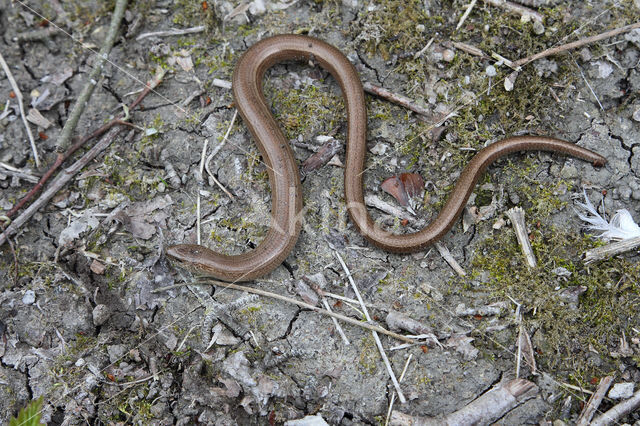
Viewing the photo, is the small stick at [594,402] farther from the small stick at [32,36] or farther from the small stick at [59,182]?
the small stick at [32,36]

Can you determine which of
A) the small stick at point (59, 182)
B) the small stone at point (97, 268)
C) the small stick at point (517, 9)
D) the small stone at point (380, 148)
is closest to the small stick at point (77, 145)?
the small stick at point (59, 182)

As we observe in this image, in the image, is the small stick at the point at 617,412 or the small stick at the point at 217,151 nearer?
the small stick at the point at 617,412

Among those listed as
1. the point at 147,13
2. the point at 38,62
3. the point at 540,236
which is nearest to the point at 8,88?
the point at 38,62

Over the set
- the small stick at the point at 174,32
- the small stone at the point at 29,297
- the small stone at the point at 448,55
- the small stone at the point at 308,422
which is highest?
the small stick at the point at 174,32

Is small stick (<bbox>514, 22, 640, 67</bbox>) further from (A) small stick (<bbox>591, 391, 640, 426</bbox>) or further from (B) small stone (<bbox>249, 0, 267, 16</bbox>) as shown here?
(A) small stick (<bbox>591, 391, 640, 426</bbox>)

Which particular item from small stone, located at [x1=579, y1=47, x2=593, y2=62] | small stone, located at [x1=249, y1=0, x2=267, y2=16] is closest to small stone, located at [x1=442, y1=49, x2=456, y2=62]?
small stone, located at [x1=579, y1=47, x2=593, y2=62]

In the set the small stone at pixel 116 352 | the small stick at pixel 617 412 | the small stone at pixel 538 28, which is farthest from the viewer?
the small stone at pixel 538 28
